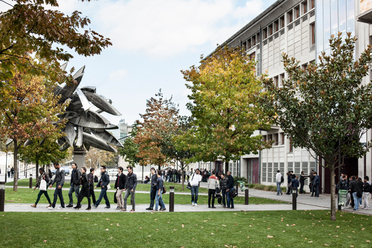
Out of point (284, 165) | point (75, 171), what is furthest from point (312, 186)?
point (75, 171)

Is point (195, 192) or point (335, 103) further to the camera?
point (195, 192)

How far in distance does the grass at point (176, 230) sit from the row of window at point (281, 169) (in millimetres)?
18211

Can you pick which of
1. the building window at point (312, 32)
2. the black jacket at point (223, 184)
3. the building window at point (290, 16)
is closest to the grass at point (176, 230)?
the black jacket at point (223, 184)

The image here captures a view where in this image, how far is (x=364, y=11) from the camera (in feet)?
73.6

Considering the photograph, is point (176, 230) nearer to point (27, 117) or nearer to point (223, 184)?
point (223, 184)

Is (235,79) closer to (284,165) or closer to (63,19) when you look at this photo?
(284,165)

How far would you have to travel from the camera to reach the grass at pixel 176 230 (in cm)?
858

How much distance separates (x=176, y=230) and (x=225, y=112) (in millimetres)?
15259

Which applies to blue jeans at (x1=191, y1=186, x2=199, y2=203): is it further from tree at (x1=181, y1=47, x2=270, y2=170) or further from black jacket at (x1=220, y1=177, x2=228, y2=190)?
tree at (x1=181, y1=47, x2=270, y2=170)

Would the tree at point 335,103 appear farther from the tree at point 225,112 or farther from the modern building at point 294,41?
the modern building at point 294,41

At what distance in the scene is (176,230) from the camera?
33.9 ft

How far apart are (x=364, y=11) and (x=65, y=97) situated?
2229 centimetres

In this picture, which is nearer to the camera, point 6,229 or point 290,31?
point 6,229

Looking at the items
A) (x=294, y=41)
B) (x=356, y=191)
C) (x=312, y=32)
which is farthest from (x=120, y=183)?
(x=294, y=41)
